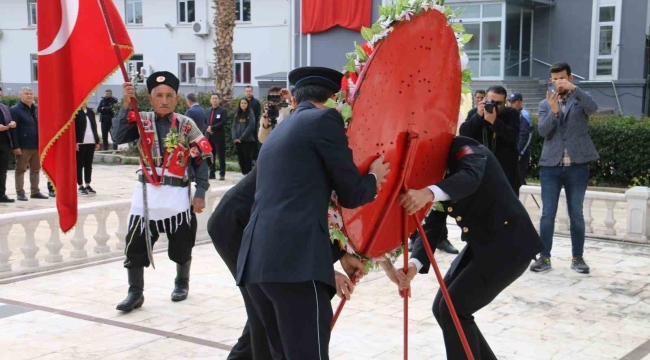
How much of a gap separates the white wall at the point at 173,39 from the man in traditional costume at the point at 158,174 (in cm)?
2610

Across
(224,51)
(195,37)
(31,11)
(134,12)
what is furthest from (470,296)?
(31,11)

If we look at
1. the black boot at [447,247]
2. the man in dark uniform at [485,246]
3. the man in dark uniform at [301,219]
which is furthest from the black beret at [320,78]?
the black boot at [447,247]

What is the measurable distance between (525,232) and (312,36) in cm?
2683

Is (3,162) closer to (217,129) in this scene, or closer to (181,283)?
(217,129)

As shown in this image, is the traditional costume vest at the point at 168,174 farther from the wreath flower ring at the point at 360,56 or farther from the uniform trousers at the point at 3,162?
the uniform trousers at the point at 3,162

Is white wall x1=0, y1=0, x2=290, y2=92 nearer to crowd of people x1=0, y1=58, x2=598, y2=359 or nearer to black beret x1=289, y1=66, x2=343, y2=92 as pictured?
crowd of people x1=0, y1=58, x2=598, y2=359

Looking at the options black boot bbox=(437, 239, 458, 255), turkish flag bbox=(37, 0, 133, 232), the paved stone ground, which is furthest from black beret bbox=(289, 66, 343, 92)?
black boot bbox=(437, 239, 458, 255)

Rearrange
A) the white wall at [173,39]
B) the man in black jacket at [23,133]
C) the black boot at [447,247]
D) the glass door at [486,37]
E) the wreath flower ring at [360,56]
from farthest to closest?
the white wall at [173,39], the glass door at [486,37], the man in black jacket at [23,133], the black boot at [447,247], the wreath flower ring at [360,56]

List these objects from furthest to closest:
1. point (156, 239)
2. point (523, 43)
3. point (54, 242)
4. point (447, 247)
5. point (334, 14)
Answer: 1. point (334, 14)
2. point (523, 43)
3. point (447, 247)
4. point (54, 242)
5. point (156, 239)

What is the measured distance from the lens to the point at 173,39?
3600 centimetres

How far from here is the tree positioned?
2122 centimetres

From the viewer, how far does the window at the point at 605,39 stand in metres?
24.5

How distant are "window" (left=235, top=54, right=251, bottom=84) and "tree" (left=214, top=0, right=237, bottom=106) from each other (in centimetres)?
1283

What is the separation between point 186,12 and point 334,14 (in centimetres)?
929
